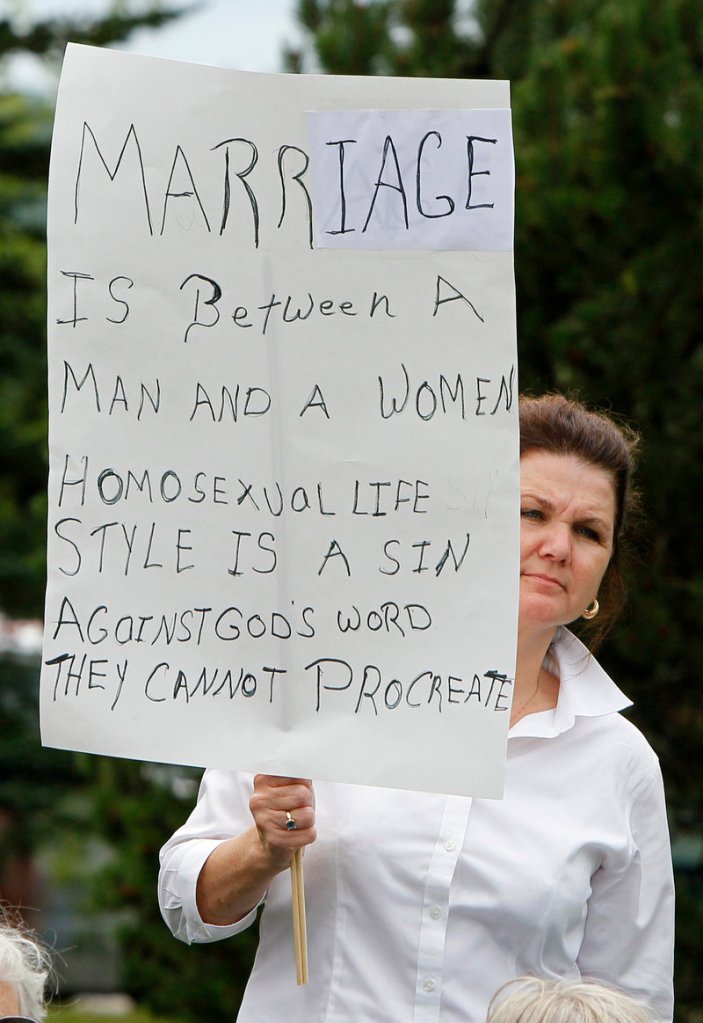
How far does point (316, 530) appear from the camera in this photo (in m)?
2.14

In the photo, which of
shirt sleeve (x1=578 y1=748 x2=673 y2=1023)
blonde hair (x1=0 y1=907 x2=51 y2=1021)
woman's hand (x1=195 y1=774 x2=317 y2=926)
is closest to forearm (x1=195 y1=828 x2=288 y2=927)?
woman's hand (x1=195 y1=774 x2=317 y2=926)

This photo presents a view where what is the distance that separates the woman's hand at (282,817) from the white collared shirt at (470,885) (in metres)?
0.15

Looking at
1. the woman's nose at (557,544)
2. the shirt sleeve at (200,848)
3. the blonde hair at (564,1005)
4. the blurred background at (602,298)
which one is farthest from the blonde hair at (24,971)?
the blurred background at (602,298)

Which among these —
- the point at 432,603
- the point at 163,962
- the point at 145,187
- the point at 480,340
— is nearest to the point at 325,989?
the point at 432,603

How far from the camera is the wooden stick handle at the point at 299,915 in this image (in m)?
2.09

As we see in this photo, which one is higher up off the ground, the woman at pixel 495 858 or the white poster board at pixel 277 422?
the white poster board at pixel 277 422

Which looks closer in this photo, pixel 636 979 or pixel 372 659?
pixel 372 659

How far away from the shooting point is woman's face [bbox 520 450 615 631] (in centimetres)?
232

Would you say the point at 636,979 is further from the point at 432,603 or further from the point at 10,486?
the point at 10,486

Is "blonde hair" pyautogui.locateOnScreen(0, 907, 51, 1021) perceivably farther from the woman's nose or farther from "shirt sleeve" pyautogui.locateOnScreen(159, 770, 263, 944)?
the woman's nose

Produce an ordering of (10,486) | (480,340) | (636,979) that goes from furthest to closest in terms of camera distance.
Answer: (10,486)
(636,979)
(480,340)

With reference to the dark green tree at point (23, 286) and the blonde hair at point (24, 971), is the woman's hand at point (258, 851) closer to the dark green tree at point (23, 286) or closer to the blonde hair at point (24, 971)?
the blonde hair at point (24, 971)

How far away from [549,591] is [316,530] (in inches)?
16.5

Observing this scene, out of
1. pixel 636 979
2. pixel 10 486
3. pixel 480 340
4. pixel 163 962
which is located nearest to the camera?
pixel 480 340
